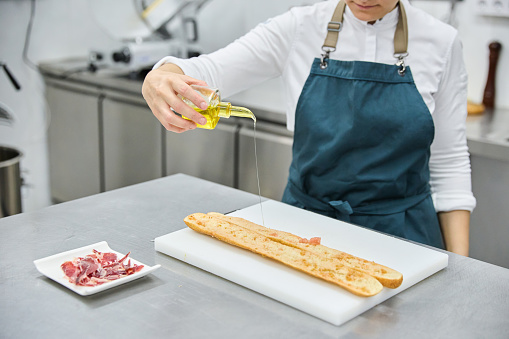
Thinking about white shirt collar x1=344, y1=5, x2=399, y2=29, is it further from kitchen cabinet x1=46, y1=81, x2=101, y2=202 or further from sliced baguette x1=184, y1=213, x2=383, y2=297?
kitchen cabinet x1=46, y1=81, x2=101, y2=202

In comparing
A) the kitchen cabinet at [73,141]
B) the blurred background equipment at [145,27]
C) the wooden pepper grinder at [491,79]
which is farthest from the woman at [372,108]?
the kitchen cabinet at [73,141]

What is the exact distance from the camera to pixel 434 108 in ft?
4.73

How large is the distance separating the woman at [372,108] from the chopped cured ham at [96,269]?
0.50 metres

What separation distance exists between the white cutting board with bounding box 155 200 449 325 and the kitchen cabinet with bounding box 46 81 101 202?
1.83 metres

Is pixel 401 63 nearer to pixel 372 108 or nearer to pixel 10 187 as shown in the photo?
pixel 372 108

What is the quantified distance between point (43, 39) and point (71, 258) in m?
2.28

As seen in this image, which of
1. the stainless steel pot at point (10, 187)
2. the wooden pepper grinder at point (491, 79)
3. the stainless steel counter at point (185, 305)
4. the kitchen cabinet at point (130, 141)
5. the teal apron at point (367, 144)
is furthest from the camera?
the kitchen cabinet at point (130, 141)

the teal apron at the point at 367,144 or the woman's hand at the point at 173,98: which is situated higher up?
the woman's hand at the point at 173,98

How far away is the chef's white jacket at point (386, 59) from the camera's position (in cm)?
143

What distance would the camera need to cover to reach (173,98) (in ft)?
3.52

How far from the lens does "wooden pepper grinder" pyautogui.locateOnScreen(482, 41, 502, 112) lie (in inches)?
88.0

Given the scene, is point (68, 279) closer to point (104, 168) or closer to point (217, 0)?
point (104, 168)

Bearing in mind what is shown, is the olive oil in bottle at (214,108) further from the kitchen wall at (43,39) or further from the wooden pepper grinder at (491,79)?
the kitchen wall at (43,39)

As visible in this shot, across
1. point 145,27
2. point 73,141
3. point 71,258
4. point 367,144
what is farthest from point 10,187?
point 367,144
